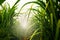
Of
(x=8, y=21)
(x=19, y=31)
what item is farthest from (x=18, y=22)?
(x=8, y=21)

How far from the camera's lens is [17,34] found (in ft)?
4.29

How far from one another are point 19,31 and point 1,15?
0.21m

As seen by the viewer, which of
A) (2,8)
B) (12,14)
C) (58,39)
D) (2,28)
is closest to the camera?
(58,39)

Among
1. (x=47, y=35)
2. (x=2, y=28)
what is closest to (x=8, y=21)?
(x=2, y=28)

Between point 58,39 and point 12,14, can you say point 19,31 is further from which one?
point 58,39

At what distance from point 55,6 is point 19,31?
0.63 m

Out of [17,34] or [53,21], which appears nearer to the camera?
[53,21]

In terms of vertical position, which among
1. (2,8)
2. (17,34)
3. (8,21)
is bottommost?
(17,34)

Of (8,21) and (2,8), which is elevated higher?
(2,8)

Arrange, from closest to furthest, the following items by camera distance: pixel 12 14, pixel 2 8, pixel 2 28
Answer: pixel 2 28, pixel 12 14, pixel 2 8

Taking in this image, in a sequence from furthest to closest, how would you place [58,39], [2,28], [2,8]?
[2,8] → [2,28] → [58,39]

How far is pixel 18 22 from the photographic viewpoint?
1.45 metres

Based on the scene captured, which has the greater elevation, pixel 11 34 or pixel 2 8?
pixel 2 8

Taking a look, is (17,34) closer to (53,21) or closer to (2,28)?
(2,28)
